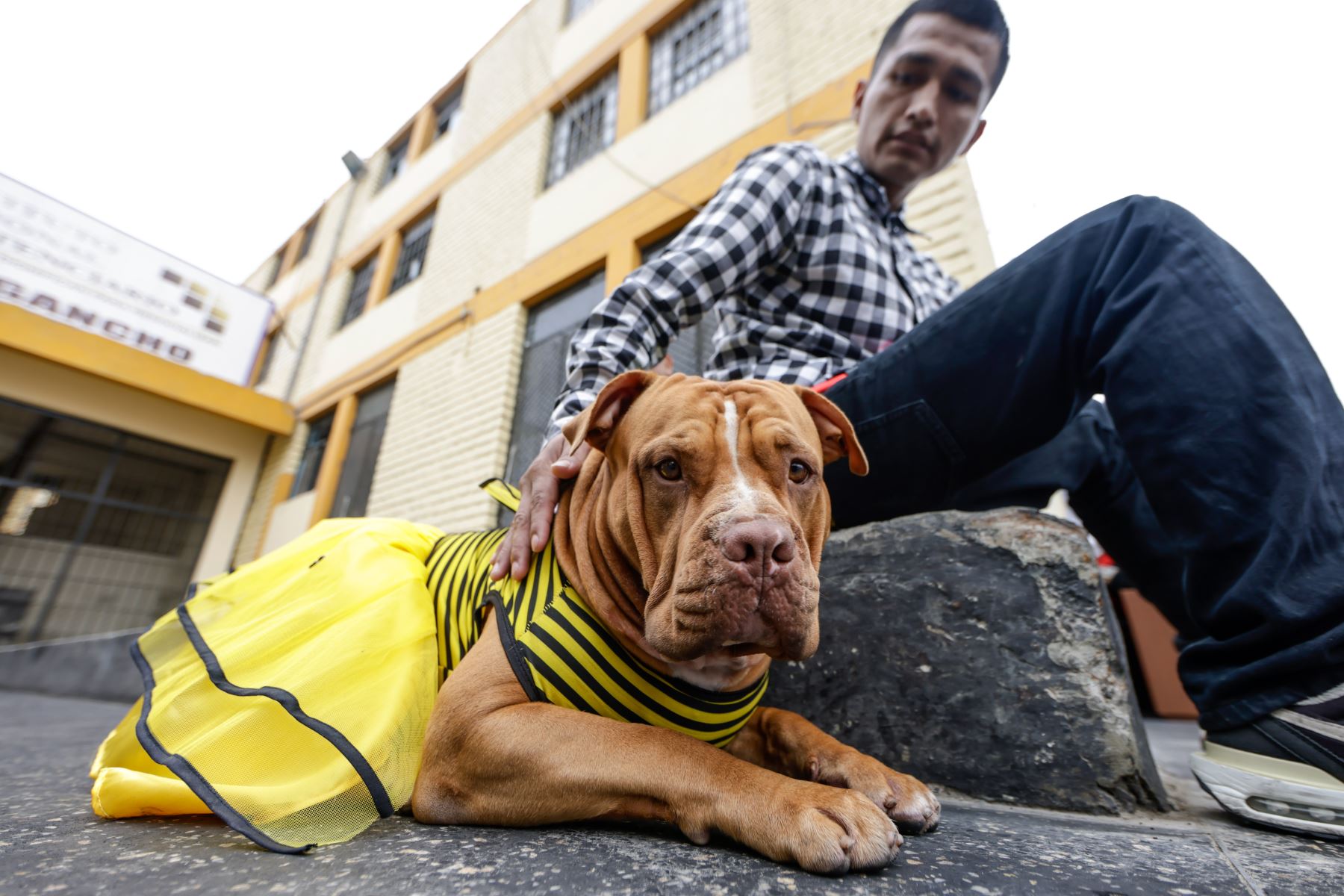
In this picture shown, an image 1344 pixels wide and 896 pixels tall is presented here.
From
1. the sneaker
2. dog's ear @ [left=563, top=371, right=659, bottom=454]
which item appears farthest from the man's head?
the sneaker

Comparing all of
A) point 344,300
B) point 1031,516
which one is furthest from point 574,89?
point 1031,516

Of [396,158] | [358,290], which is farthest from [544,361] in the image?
[396,158]

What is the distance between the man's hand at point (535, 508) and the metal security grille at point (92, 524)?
12.1 meters

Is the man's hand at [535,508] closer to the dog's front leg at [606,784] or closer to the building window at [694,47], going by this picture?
the dog's front leg at [606,784]

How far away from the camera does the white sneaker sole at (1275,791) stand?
1223 millimetres

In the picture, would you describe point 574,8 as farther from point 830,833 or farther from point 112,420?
point 830,833

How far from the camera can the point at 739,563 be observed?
4.18 feet

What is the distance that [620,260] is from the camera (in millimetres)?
6648

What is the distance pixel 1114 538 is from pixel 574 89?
8929 millimetres

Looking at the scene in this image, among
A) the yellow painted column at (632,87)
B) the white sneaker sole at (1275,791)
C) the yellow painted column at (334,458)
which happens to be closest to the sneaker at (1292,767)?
the white sneaker sole at (1275,791)

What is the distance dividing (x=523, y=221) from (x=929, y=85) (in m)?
6.76

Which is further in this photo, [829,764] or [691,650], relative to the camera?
[829,764]

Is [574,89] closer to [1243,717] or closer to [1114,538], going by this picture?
[1114,538]

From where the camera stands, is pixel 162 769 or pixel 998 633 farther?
pixel 998 633
